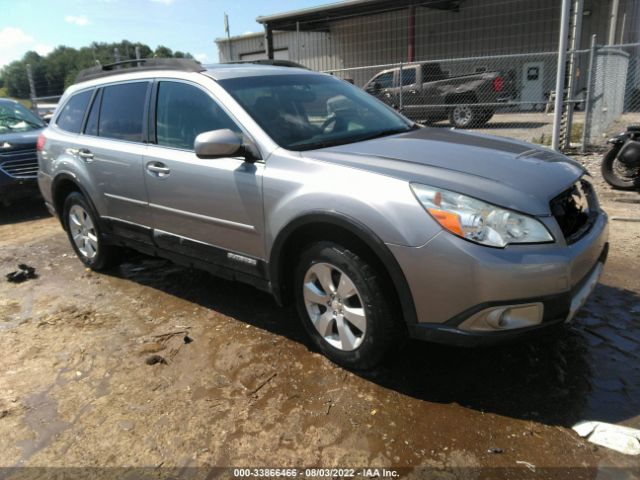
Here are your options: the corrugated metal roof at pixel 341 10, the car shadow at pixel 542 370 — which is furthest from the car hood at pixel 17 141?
the corrugated metal roof at pixel 341 10

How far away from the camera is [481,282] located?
7.80 feet

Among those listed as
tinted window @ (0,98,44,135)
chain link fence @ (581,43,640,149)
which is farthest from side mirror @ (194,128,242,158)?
chain link fence @ (581,43,640,149)

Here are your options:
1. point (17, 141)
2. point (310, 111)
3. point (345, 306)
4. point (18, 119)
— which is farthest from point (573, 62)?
point (18, 119)

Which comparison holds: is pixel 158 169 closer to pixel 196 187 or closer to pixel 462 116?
pixel 196 187

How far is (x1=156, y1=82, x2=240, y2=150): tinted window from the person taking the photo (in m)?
3.48

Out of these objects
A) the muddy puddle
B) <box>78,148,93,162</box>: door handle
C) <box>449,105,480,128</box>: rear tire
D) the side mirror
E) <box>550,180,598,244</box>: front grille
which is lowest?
the muddy puddle

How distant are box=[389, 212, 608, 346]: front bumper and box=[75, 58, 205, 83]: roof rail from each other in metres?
2.24

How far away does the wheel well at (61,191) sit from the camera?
4.89m

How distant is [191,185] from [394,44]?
21.7 m

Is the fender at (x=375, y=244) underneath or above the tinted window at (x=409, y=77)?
underneath

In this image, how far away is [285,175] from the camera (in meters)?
3.02

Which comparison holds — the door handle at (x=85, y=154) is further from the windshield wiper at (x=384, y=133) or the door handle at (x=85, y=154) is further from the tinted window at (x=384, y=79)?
the tinted window at (x=384, y=79)

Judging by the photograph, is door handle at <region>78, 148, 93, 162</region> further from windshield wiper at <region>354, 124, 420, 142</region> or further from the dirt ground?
windshield wiper at <region>354, 124, 420, 142</region>

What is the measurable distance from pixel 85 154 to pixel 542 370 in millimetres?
3980
